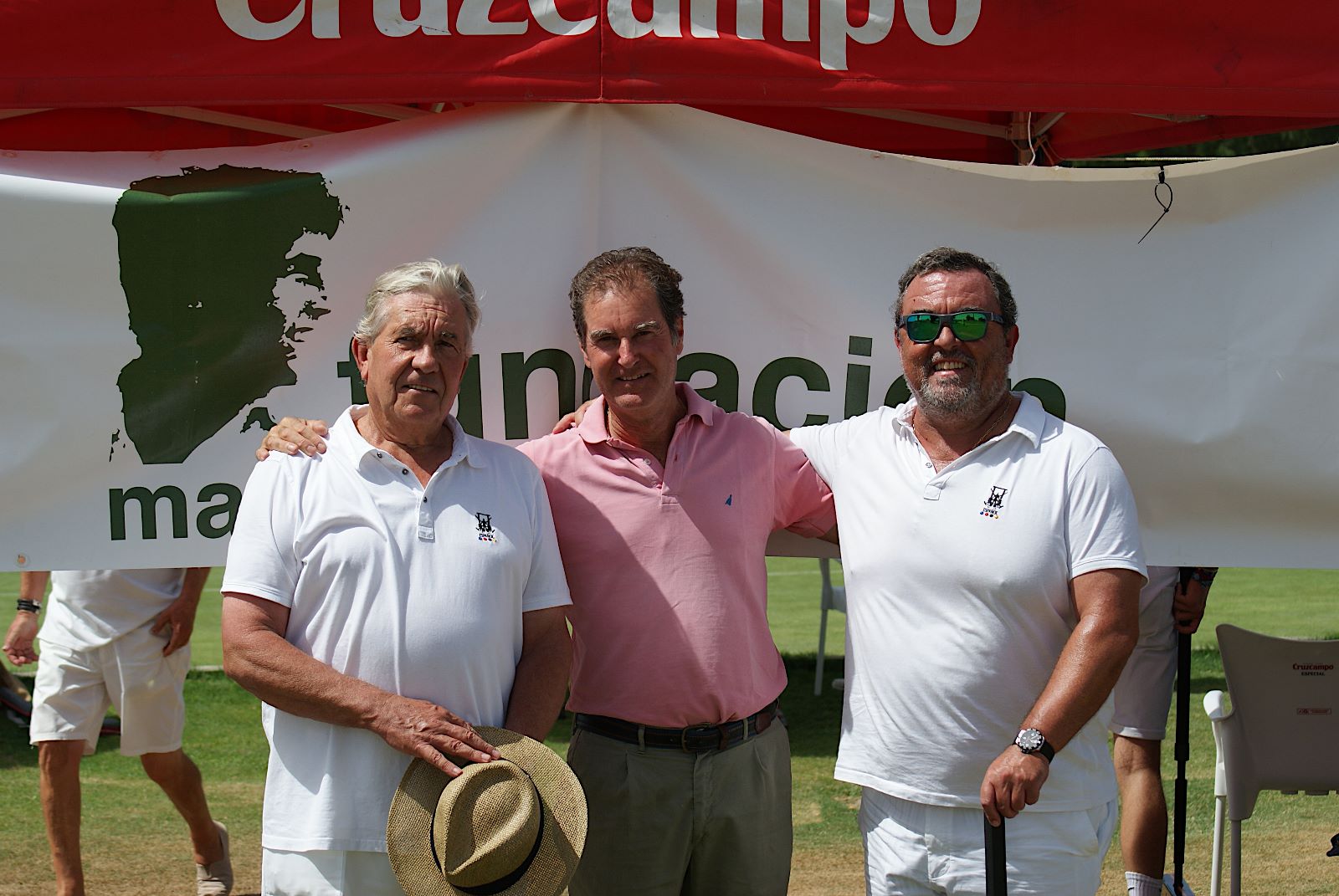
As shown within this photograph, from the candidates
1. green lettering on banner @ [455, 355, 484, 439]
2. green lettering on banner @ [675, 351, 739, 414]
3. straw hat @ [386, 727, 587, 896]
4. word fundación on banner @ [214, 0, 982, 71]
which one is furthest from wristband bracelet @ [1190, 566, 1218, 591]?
straw hat @ [386, 727, 587, 896]

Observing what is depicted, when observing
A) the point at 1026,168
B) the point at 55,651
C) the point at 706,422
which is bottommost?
the point at 55,651

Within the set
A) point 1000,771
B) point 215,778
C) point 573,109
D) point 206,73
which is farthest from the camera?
point 215,778

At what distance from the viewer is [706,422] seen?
3.44m

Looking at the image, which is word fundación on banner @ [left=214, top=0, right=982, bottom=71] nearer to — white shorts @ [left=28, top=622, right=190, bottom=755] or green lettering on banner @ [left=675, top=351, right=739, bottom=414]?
green lettering on banner @ [left=675, top=351, right=739, bottom=414]

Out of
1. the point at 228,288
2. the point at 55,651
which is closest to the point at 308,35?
the point at 228,288

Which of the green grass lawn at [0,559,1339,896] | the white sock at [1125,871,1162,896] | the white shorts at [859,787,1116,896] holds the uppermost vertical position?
the white shorts at [859,787,1116,896]

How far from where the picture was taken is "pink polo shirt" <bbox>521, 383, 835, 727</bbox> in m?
3.27

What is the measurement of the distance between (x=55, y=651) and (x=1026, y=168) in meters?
4.00

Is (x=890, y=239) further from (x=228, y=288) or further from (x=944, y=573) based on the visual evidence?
(x=228, y=288)

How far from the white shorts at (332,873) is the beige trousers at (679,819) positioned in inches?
22.5

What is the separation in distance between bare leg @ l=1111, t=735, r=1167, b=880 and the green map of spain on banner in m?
3.21

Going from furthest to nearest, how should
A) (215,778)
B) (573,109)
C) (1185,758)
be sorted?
(215,778)
(1185,758)
(573,109)

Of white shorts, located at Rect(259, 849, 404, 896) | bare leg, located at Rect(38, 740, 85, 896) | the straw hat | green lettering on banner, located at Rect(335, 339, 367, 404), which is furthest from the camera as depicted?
bare leg, located at Rect(38, 740, 85, 896)

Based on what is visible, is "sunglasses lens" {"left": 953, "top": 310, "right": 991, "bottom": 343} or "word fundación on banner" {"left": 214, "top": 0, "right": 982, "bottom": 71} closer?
"sunglasses lens" {"left": 953, "top": 310, "right": 991, "bottom": 343}
